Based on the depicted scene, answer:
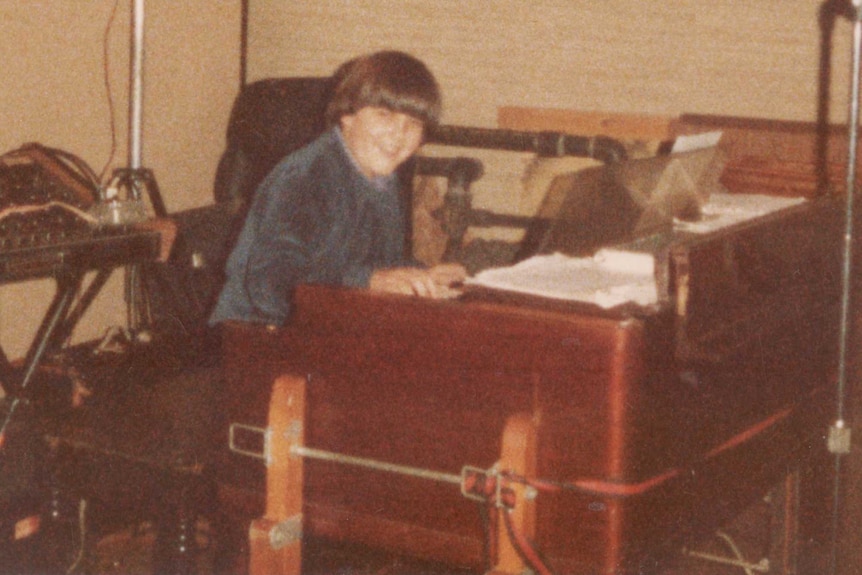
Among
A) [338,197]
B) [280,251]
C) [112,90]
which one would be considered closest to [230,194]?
[112,90]

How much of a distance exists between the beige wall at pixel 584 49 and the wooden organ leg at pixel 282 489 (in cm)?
186

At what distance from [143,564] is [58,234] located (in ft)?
3.06

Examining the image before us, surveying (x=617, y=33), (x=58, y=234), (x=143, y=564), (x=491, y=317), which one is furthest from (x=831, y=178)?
(x=143, y=564)

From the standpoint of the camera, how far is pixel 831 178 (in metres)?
2.48

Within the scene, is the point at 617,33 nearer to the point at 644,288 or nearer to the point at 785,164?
the point at 785,164

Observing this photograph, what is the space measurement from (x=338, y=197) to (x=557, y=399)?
69cm

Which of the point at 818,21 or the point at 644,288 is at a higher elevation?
the point at 818,21

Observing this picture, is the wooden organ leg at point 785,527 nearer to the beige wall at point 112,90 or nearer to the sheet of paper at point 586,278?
the sheet of paper at point 586,278

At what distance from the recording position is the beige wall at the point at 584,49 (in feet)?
Answer: 9.82

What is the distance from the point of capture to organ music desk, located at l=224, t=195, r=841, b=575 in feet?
4.72

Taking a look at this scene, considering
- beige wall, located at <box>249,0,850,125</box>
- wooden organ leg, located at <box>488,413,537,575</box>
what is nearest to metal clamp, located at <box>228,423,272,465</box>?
wooden organ leg, located at <box>488,413,537,575</box>

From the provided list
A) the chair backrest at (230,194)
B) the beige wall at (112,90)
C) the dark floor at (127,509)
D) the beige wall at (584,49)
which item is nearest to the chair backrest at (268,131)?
the chair backrest at (230,194)

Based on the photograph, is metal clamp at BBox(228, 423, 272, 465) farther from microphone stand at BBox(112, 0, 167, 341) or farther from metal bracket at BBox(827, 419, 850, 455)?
microphone stand at BBox(112, 0, 167, 341)

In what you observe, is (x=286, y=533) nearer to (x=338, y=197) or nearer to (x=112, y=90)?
(x=338, y=197)
